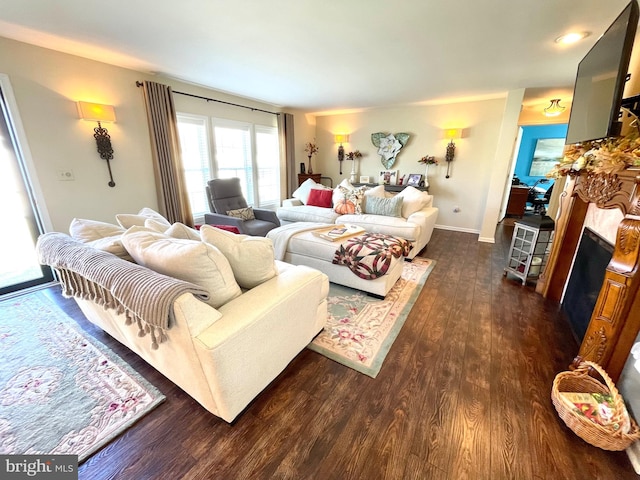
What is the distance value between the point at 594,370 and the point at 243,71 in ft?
13.9

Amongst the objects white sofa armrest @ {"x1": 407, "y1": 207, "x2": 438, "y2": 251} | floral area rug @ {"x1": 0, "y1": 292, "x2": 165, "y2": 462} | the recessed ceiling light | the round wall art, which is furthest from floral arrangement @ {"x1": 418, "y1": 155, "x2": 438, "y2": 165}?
floral area rug @ {"x1": 0, "y1": 292, "x2": 165, "y2": 462}

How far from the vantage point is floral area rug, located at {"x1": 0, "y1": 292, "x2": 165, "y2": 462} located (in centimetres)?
124

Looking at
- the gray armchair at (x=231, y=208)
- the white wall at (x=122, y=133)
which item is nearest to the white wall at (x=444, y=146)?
the white wall at (x=122, y=133)

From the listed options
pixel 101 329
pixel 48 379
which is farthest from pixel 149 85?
pixel 48 379

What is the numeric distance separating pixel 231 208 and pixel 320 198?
5.06 feet

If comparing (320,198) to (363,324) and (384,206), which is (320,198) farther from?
(363,324)

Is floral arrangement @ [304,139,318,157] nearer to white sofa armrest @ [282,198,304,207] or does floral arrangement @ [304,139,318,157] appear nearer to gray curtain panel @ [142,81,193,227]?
white sofa armrest @ [282,198,304,207]

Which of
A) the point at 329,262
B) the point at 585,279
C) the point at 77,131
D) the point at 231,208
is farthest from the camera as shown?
the point at 231,208

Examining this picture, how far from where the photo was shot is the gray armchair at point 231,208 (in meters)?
3.37

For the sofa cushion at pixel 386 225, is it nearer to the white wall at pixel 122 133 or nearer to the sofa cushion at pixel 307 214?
the sofa cushion at pixel 307 214

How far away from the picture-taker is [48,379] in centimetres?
157

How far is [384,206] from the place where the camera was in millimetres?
3908

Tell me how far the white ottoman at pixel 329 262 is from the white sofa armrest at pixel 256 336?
2.86ft

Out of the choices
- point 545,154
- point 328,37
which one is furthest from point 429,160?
point 545,154
